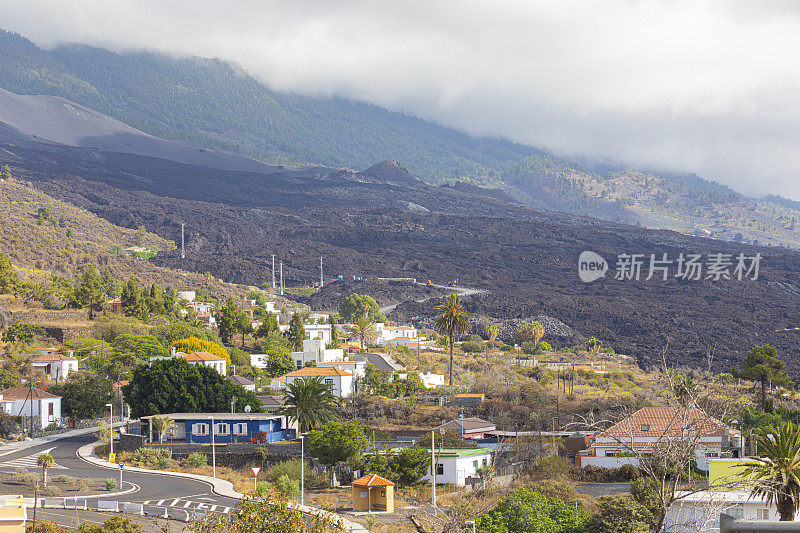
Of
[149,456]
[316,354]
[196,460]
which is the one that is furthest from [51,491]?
[316,354]

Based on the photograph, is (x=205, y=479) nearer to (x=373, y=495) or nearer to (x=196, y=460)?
(x=196, y=460)

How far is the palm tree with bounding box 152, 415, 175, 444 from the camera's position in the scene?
66562 millimetres

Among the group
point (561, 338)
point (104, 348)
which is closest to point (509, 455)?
point (104, 348)

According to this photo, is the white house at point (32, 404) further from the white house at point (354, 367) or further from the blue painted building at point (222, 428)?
the white house at point (354, 367)

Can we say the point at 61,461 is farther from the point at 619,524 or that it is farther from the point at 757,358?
the point at 757,358

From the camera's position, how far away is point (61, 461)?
6091 cm

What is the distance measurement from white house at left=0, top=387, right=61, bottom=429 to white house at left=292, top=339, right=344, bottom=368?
3194 cm

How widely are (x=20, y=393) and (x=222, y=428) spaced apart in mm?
18730

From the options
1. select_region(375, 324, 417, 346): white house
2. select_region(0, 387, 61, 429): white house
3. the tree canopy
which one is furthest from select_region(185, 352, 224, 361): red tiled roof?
select_region(375, 324, 417, 346): white house

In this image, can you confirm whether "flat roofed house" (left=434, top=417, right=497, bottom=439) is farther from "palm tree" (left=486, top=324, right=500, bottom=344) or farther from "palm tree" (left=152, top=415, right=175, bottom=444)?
"palm tree" (left=486, top=324, right=500, bottom=344)

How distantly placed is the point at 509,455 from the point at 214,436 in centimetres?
2076

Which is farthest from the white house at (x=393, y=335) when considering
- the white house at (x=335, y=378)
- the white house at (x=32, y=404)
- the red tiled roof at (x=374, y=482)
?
the red tiled roof at (x=374, y=482)

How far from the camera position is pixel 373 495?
4978 centimetres

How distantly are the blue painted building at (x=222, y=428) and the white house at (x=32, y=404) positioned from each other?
11.8 m
